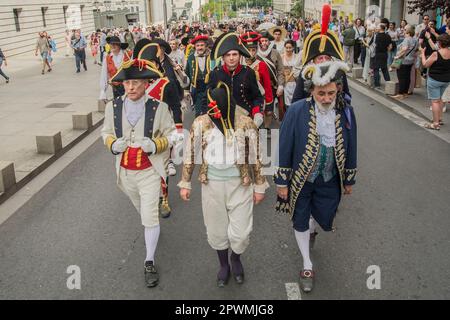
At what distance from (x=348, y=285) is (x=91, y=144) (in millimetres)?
6655

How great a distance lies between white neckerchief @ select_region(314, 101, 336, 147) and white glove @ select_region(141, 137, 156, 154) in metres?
1.50

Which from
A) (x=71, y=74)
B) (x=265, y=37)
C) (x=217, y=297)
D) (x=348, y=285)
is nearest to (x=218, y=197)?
(x=217, y=297)

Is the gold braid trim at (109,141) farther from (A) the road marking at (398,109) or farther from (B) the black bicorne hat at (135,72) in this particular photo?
(A) the road marking at (398,109)

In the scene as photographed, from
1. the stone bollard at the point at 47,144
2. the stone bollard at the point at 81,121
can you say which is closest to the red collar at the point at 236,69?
the stone bollard at the point at 47,144

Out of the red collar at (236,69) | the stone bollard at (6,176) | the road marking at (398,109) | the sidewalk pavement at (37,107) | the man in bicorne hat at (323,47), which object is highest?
the man in bicorne hat at (323,47)

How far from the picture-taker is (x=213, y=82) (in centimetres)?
604

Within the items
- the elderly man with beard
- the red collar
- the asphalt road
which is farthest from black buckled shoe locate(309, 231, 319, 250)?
the elderly man with beard

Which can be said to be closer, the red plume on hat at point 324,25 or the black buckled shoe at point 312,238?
the red plume on hat at point 324,25

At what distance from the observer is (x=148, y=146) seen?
4367mm

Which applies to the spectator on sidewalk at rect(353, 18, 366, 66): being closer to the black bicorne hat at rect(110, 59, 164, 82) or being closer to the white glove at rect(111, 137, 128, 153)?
the black bicorne hat at rect(110, 59, 164, 82)

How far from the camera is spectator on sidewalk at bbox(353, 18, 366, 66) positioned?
19.1 m

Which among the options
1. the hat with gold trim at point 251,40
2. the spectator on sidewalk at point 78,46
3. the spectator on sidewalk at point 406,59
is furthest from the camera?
the spectator on sidewalk at point 78,46

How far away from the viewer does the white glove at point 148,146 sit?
14.3 feet
